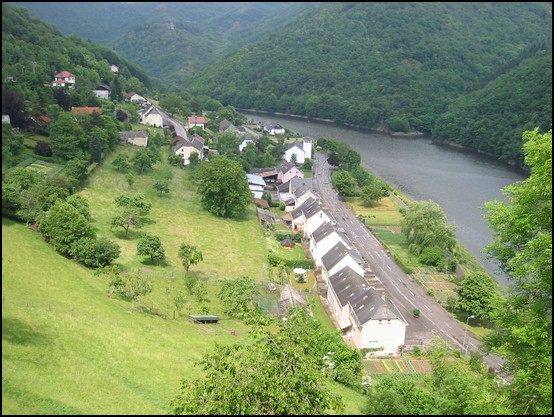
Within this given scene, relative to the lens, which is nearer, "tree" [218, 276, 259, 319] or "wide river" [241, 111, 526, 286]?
"tree" [218, 276, 259, 319]

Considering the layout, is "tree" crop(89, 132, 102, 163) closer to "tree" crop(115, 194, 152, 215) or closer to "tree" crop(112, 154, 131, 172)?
"tree" crop(112, 154, 131, 172)

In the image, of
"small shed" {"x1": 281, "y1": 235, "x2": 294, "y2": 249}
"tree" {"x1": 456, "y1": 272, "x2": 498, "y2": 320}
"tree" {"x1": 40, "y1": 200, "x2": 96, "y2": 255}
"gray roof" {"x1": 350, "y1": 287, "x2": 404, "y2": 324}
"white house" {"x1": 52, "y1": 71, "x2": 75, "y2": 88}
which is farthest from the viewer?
"white house" {"x1": 52, "y1": 71, "x2": 75, "y2": 88}

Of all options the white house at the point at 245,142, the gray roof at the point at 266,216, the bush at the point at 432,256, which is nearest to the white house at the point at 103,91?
the white house at the point at 245,142

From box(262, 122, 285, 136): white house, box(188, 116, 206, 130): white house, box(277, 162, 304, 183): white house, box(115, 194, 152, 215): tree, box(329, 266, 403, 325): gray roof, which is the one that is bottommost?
box(262, 122, 285, 136): white house

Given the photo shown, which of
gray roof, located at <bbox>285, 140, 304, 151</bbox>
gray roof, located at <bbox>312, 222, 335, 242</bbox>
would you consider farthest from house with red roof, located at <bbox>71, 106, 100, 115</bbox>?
gray roof, located at <bbox>312, 222, 335, 242</bbox>

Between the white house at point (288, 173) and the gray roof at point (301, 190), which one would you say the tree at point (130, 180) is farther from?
the white house at point (288, 173)

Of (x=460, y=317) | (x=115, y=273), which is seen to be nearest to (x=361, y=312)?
(x=460, y=317)

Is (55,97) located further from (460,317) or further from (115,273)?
(460,317)
